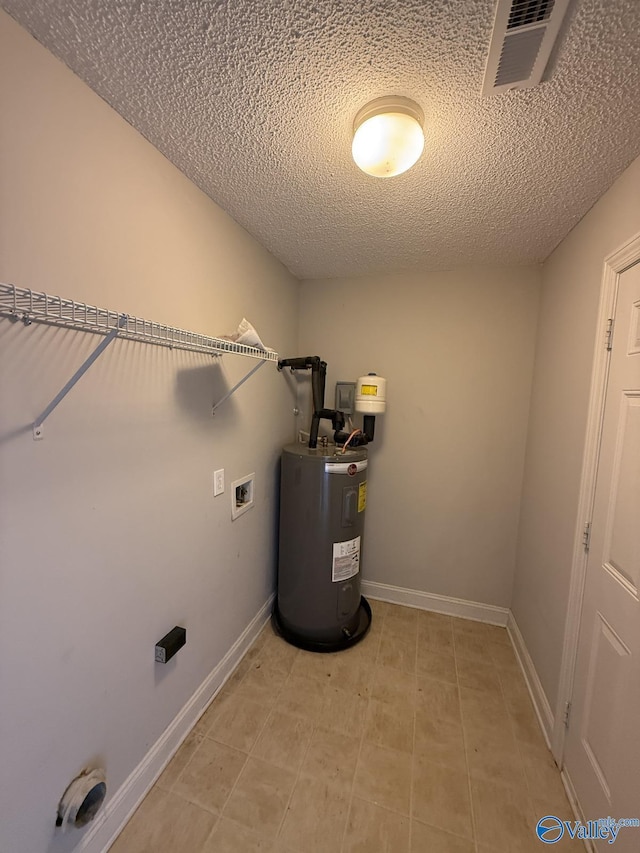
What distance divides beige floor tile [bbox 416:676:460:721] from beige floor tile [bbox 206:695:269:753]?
2.59ft

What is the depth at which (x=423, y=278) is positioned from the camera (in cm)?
229

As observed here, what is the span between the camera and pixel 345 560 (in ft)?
6.57

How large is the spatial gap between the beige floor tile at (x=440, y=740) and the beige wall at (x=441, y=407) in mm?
894

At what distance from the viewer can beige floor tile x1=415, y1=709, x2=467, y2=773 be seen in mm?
1434

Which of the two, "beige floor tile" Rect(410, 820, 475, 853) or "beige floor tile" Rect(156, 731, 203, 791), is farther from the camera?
"beige floor tile" Rect(156, 731, 203, 791)

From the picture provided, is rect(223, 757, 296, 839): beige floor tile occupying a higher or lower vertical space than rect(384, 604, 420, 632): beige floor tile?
lower

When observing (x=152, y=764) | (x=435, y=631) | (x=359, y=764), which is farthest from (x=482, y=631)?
(x=152, y=764)

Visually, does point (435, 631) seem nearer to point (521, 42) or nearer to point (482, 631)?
point (482, 631)

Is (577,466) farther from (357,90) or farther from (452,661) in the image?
(357,90)

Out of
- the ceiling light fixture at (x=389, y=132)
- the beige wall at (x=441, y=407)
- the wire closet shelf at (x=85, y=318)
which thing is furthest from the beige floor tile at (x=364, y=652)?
the ceiling light fixture at (x=389, y=132)

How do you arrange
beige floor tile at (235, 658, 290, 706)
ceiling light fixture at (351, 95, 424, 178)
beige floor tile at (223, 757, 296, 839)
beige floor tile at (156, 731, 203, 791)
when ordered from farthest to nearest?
beige floor tile at (235, 658, 290, 706) → beige floor tile at (156, 731, 203, 791) → beige floor tile at (223, 757, 296, 839) → ceiling light fixture at (351, 95, 424, 178)

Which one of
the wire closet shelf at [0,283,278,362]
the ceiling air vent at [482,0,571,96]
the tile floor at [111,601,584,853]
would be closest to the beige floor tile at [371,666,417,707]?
the tile floor at [111,601,584,853]
